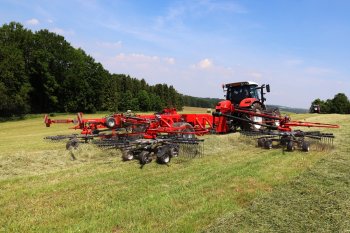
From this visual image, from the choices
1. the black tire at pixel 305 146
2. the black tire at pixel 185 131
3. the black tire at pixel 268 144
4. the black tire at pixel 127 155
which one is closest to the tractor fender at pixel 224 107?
the black tire at pixel 185 131

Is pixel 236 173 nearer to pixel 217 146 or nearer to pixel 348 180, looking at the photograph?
pixel 348 180

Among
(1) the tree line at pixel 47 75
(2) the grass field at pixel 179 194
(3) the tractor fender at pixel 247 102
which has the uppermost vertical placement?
(1) the tree line at pixel 47 75

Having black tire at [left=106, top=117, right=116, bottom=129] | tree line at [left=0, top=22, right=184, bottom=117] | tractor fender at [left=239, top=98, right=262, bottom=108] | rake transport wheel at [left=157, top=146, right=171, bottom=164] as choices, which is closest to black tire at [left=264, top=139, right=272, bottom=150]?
tractor fender at [left=239, top=98, right=262, bottom=108]

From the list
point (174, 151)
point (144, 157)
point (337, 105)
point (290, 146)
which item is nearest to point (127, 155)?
point (144, 157)

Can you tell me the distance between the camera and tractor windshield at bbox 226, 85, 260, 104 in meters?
15.7

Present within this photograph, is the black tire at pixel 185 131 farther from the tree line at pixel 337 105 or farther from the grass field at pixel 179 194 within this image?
the tree line at pixel 337 105

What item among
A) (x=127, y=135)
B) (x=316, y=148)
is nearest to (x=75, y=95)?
(x=127, y=135)

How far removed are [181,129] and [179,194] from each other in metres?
6.23

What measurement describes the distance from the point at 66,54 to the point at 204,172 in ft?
156

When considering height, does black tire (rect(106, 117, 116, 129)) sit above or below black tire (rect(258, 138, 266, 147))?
above

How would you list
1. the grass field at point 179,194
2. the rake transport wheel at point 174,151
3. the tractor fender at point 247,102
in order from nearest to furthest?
the grass field at point 179,194
the rake transport wheel at point 174,151
the tractor fender at point 247,102

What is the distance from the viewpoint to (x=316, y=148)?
11.0m

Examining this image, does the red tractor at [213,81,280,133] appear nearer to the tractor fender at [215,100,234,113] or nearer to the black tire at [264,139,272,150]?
the tractor fender at [215,100,234,113]

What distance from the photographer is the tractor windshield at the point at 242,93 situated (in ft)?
51.6
